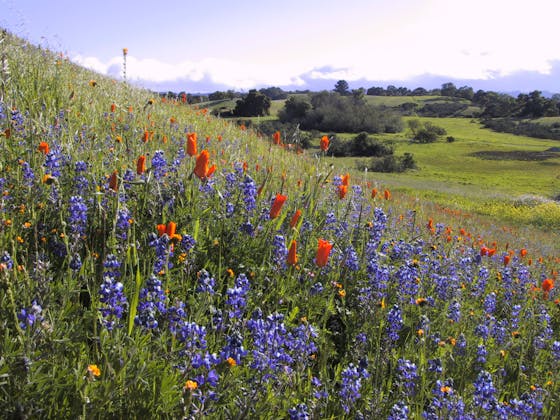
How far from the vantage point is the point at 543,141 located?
67.9 metres

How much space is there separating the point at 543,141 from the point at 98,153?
77139 mm

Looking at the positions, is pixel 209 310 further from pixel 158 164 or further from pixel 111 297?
pixel 158 164

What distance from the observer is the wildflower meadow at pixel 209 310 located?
73.6 inches

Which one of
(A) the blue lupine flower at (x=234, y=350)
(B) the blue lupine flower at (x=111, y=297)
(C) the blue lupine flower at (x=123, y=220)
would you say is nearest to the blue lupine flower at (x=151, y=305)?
(B) the blue lupine flower at (x=111, y=297)

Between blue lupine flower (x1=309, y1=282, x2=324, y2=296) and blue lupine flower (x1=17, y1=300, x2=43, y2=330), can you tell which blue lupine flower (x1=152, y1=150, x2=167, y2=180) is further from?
blue lupine flower (x1=17, y1=300, x2=43, y2=330)

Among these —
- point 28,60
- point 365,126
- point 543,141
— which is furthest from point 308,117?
point 28,60

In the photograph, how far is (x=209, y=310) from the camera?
8.55 feet

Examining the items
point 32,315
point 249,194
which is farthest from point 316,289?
point 32,315

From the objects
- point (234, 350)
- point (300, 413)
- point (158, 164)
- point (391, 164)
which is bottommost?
point (391, 164)

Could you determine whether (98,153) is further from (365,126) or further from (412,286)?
(365,126)

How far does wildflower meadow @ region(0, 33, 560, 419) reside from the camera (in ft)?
6.13

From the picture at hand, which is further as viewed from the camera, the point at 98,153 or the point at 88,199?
the point at 98,153

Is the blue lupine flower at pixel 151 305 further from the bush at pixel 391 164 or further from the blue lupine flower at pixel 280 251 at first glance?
the bush at pixel 391 164

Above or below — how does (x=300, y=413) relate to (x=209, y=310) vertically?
below
